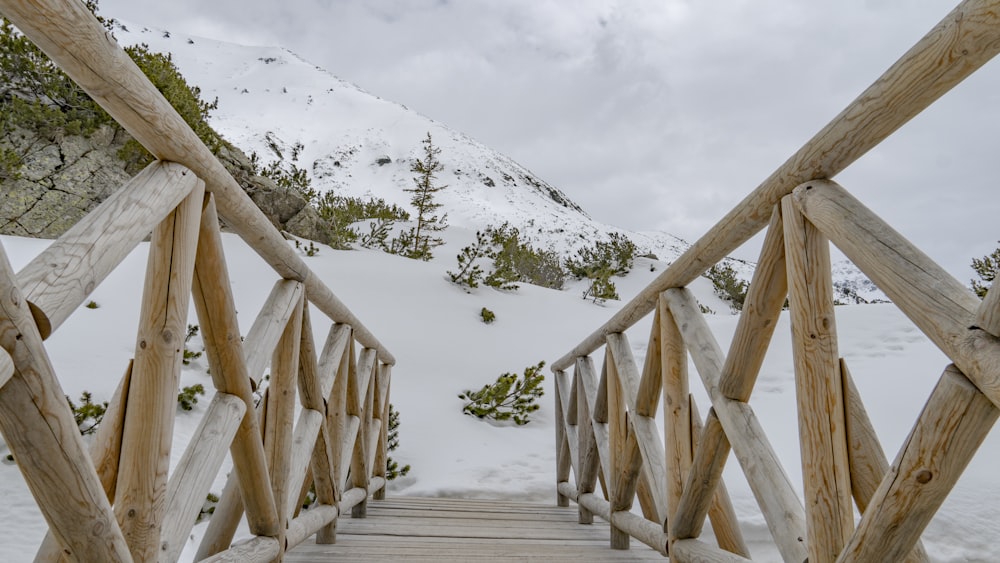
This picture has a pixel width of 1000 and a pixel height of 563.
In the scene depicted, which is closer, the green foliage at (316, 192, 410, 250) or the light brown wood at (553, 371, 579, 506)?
the light brown wood at (553, 371, 579, 506)

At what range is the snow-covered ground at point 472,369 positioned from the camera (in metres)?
3.22

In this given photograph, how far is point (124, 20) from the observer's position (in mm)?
43438

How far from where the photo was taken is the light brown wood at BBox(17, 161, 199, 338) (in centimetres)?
73

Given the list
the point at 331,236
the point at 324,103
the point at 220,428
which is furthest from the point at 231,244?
the point at 324,103

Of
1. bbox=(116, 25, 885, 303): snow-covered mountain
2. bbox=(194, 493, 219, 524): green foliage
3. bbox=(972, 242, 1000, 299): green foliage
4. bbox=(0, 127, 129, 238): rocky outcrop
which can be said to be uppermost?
bbox=(116, 25, 885, 303): snow-covered mountain

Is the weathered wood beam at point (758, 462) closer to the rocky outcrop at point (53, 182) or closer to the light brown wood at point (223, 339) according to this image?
the light brown wood at point (223, 339)

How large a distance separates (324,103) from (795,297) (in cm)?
4573

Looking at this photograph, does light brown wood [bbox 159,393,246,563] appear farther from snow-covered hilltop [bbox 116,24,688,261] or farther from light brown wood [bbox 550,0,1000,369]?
snow-covered hilltop [bbox 116,24,688,261]

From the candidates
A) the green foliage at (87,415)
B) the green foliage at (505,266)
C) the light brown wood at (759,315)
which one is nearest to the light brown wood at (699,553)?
the light brown wood at (759,315)

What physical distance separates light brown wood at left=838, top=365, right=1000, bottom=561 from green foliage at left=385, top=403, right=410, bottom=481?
3935mm

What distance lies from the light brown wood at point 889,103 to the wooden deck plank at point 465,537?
1.61m

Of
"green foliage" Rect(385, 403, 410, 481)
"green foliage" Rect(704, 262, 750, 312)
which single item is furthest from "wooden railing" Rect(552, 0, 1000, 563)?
"green foliage" Rect(704, 262, 750, 312)

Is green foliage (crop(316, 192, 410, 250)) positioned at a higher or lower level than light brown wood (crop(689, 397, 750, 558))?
higher

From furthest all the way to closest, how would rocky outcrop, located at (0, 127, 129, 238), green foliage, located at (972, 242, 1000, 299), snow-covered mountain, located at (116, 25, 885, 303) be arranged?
1. snow-covered mountain, located at (116, 25, 885, 303)
2. green foliage, located at (972, 242, 1000, 299)
3. rocky outcrop, located at (0, 127, 129, 238)
